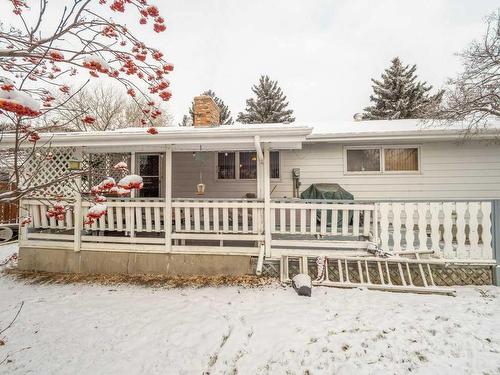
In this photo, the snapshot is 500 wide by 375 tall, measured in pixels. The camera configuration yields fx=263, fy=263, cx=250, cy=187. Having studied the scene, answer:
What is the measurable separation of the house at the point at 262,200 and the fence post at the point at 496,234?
0.13 feet

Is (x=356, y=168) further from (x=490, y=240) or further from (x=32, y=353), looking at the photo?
(x=32, y=353)

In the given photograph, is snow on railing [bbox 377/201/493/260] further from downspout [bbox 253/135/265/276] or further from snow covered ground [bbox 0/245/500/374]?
downspout [bbox 253/135/265/276]

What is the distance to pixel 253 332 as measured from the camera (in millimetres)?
3496

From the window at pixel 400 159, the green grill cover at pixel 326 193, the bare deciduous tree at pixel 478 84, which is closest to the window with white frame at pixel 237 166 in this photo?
the green grill cover at pixel 326 193

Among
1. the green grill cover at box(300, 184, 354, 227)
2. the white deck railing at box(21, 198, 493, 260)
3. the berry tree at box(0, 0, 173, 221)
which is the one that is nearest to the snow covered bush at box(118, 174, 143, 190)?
the berry tree at box(0, 0, 173, 221)

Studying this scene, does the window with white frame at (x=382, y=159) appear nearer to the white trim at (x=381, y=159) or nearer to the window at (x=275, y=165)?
the white trim at (x=381, y=159)

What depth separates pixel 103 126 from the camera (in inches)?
966

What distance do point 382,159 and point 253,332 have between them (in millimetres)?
6302

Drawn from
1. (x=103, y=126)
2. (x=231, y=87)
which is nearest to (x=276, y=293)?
(x=103, y=126)

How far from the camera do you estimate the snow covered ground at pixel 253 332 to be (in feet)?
9.50

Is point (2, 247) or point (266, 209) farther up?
point (266, 209)

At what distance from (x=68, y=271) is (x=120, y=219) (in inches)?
69.2

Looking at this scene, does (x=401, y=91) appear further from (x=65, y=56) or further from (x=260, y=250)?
(x=65, y=56)

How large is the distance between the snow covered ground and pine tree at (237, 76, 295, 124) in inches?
974
